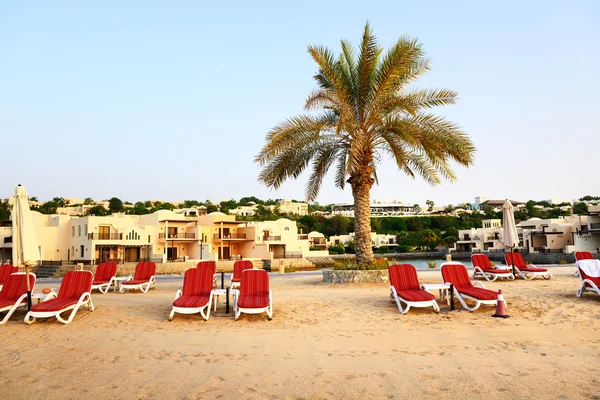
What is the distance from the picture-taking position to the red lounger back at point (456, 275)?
972cm

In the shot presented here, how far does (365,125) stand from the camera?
15.1 m

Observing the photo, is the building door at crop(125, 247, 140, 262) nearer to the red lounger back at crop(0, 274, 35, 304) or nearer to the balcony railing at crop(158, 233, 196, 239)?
the balcony railing at crop(158, 233, 196, 239)

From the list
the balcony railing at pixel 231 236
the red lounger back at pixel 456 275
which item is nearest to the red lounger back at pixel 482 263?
the red lounger back at pixel 456 275

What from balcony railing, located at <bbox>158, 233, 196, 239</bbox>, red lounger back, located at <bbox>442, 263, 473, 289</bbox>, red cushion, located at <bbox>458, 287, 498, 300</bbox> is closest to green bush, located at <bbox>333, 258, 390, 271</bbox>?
red lounger back, located at <bbox>442, 263, 473, 289</bbox>

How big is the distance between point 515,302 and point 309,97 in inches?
365

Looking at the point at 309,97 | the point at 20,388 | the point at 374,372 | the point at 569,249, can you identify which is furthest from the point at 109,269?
the point at 569,249

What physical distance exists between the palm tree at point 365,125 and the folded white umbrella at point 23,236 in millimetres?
7261

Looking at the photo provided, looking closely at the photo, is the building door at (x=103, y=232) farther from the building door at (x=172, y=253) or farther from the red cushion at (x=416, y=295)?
the red cushion at (x=416, y=295)

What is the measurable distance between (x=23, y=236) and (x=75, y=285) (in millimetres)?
1419

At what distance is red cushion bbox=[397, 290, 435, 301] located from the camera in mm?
8578

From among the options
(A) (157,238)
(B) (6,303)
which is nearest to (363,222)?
(B) (6,303)

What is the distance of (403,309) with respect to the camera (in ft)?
29.8

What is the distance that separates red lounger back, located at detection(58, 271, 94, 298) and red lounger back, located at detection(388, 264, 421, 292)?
6139 mm

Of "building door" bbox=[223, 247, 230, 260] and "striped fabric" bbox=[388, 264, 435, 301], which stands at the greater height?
"building door" bbox=[223, 247, 230, 260]
